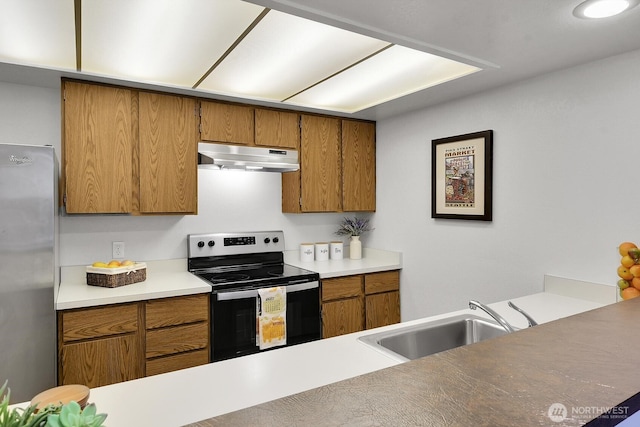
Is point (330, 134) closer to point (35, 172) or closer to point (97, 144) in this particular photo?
point (97, 144)

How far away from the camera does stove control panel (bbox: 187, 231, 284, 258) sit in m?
3.04

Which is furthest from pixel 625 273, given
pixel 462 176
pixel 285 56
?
pixel 285 56

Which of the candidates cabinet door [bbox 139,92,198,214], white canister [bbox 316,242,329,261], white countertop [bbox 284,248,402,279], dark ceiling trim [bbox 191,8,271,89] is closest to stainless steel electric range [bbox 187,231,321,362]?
white countertop [bbox 284,248,402,279]

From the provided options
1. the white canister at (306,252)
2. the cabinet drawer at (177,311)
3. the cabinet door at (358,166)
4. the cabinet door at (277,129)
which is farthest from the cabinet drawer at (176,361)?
the cabinet door at (358,166)

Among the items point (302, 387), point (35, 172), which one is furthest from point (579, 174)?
point (35, 172)

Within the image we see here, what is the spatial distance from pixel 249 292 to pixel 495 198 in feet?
5.81

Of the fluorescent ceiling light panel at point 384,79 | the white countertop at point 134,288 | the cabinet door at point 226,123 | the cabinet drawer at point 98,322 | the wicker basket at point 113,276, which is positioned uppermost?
the fluorescent ceiling light panel at point 384,79

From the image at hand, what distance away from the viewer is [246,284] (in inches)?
105

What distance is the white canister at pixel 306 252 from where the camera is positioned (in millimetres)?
3480

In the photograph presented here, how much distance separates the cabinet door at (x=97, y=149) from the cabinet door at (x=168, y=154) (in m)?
0.10

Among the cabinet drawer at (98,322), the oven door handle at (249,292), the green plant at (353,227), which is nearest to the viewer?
the cabinet drawer at (98,322)

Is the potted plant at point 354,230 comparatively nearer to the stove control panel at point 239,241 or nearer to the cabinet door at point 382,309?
the cabinet door at point 382,309

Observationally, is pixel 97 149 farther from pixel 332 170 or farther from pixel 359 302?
pixel 359 302

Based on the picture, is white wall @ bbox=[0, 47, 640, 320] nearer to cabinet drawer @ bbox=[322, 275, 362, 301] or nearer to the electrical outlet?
the electrical outlet
